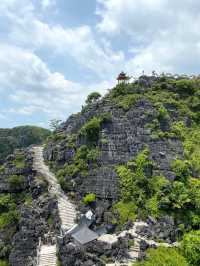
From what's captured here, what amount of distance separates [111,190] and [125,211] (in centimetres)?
278

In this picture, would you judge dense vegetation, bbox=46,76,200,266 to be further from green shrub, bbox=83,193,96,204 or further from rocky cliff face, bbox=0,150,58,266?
rocky cliff face, bbox=0,150,58,266

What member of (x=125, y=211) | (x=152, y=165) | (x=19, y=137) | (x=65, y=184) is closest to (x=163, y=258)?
(x=125, y=211)

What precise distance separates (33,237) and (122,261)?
7.76 metres

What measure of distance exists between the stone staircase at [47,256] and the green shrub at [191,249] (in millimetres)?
8534

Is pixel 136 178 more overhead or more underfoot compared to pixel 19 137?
more underfoot

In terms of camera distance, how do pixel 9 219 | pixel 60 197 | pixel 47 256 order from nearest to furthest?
pixel 47 256
pixel 9 219
pixel 60 197

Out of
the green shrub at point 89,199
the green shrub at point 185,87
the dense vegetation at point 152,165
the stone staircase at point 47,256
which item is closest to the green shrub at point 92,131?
the dense vegetation at point 152,165

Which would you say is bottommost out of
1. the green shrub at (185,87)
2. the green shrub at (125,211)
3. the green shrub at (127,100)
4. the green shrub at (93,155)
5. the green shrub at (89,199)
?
the green shrub at (125,211)

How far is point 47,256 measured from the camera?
25.3 metres

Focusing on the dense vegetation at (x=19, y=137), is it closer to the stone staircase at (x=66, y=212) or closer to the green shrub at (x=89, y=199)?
the stone staircase at (x=66, y=212)

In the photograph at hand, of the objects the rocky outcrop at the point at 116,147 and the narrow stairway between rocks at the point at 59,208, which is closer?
the narrow stairway between rocks at the point at 59,208

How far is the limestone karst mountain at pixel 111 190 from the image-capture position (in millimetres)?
24422

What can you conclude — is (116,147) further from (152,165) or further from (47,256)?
(47,256)

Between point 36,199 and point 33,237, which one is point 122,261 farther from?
point 36,199
